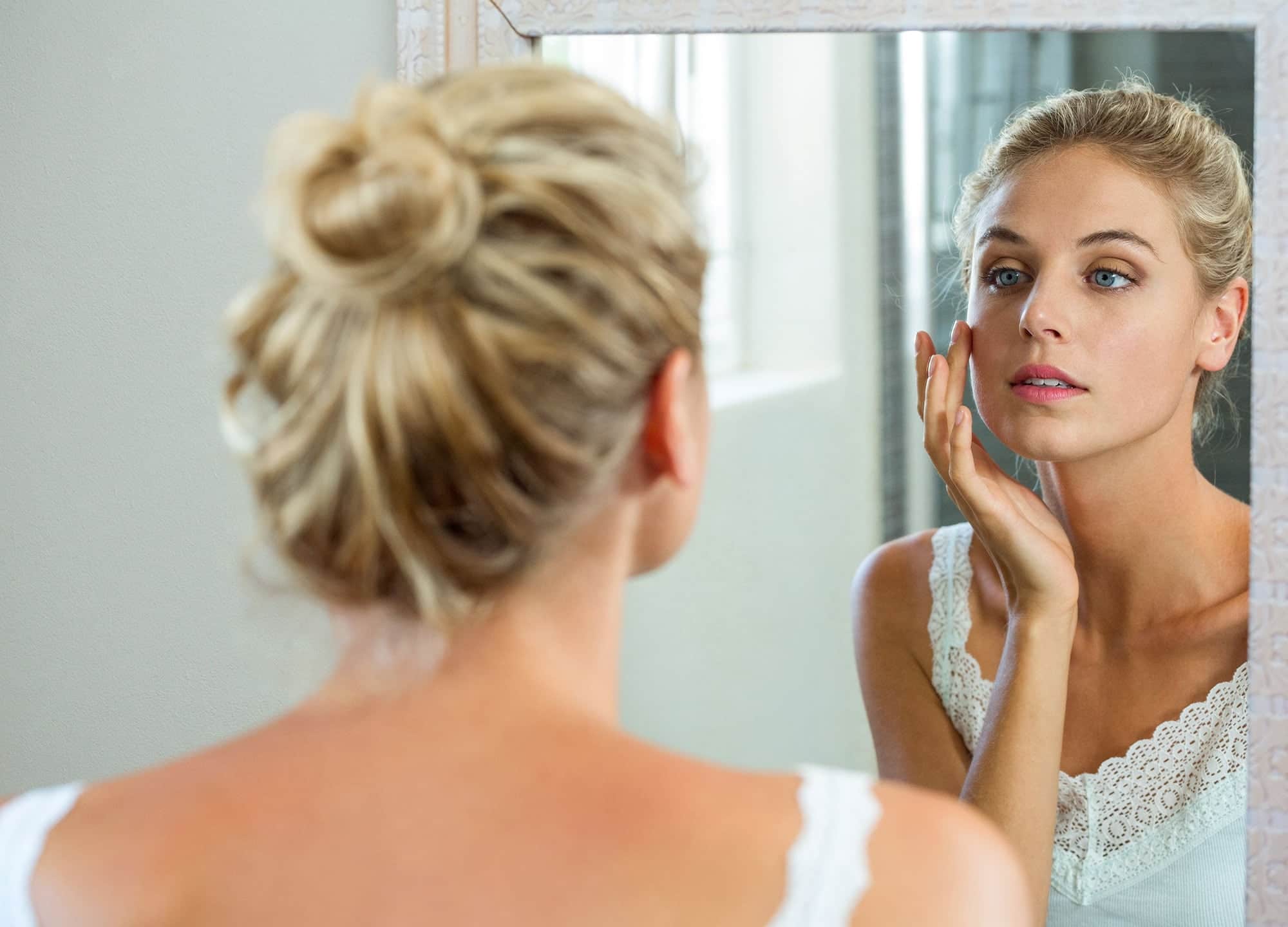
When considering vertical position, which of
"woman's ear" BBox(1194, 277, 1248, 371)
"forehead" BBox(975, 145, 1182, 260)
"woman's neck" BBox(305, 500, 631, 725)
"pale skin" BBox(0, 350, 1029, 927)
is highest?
"forehead" BBox(975, 145, 1182, 260)

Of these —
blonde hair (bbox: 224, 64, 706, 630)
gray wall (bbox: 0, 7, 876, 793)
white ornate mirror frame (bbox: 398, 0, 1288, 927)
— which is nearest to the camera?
blonde hair (bbox: 224, 64, 706, 630)

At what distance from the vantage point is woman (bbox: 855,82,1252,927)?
94cm

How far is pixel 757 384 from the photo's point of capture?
1.03 metres

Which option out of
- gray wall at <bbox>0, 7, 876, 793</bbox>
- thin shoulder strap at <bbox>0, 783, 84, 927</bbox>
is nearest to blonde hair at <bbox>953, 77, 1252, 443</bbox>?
gray wall at <bbox>0, 7, 876, 793</bbox>

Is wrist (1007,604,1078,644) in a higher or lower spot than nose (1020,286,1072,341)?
lower

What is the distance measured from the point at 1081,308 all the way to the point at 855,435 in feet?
0.62

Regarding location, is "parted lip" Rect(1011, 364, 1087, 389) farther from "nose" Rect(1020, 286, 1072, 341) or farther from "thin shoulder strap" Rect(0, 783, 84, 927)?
"thin shoulder strap" Rect(0, 783, 84, 927)

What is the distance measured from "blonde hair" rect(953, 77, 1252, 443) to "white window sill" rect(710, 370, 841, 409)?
8.6 inches

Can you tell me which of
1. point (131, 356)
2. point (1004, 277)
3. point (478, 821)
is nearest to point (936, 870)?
point (478, 821)

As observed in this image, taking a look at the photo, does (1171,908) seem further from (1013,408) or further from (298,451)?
(298,451)

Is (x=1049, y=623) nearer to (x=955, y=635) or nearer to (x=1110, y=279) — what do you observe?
(x=955, y=635)

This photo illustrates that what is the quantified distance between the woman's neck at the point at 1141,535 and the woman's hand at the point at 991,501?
17 millimetres

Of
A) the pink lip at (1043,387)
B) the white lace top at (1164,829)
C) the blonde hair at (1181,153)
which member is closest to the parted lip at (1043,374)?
the pink lip at (1043,387)

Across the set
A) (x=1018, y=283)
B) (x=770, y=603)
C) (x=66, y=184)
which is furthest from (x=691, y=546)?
(x=66, y=184)
